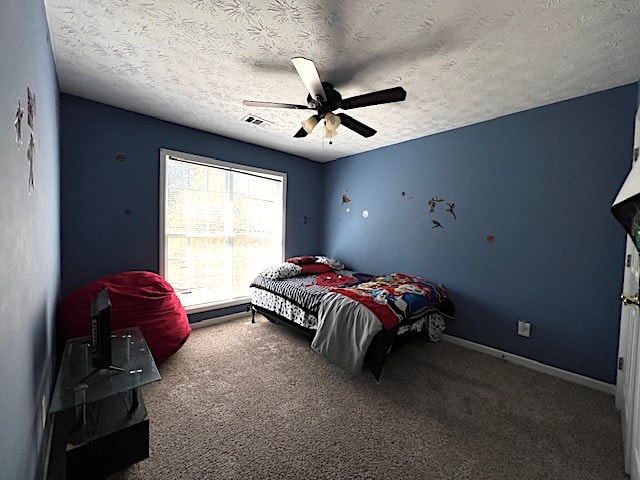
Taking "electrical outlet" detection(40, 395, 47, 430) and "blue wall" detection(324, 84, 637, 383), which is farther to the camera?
"blue wall" detection(324, 84, 637, 383)

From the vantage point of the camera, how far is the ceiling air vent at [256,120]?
2910 millimetres

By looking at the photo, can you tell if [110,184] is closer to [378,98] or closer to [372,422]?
[378,98]

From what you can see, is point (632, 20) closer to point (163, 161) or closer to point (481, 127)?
point (481, 127)

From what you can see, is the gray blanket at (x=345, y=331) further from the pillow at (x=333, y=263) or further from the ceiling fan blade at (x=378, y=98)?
the ceiling fan blade at (x=378, y=98)

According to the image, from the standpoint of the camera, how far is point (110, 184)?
2.78 m

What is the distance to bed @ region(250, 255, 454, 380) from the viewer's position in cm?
221

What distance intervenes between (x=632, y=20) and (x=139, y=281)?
396 cm

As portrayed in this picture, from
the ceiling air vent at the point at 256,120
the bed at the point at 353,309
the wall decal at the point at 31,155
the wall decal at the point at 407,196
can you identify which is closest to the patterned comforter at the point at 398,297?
the bed at the point at 353,309

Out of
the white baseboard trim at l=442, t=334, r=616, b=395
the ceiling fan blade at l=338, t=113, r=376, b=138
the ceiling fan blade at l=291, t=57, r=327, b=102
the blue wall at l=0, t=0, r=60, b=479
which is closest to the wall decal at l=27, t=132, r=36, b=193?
the blue wall at l=0, t=0, r=60, b=479

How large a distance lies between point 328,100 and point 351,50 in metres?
0.37

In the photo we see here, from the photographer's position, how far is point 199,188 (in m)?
3.41

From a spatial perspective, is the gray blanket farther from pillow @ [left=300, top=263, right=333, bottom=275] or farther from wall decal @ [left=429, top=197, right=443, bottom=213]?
wall decal @ [left=429, top=197, right=443, bottom=213]

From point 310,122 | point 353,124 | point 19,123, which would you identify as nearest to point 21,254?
point 19,123

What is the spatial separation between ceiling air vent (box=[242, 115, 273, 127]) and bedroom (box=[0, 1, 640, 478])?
0.91 ft
